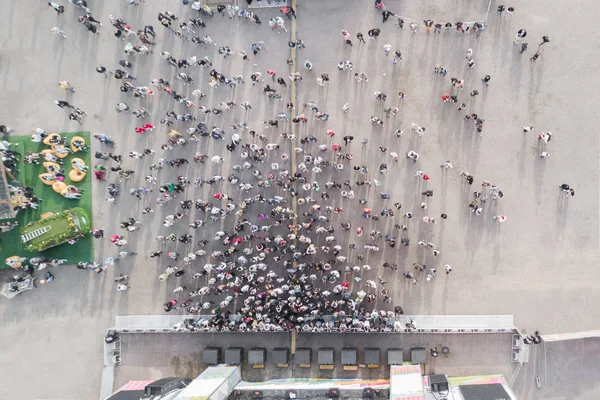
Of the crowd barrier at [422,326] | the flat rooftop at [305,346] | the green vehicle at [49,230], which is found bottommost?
the flat rooftop at [305,346]

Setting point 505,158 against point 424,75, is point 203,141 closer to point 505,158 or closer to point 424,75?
point 424,75

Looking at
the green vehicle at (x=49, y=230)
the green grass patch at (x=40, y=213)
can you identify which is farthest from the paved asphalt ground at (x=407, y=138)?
the green vehicle at (x=49, y=230)

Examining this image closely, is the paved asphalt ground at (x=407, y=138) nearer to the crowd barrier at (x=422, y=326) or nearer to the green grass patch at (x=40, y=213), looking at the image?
the crowd barrier at (x=422, y=326)

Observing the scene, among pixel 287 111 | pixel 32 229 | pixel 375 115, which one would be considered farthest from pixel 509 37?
pixel 32 229

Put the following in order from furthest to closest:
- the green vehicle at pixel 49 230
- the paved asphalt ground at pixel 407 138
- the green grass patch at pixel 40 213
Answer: the green grass patch at pixel 40 213 → the paved asphalt ground at pixel 407 138 → the green vehicle at pixel 49 230

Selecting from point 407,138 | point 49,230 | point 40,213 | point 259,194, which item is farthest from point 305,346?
point 40,213

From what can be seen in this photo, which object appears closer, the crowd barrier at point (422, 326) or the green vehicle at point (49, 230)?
the crowd barrier at point (422, 326)
